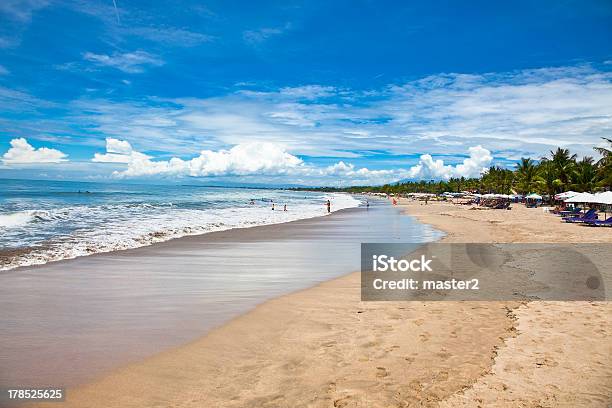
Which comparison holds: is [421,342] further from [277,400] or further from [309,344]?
[277,400]

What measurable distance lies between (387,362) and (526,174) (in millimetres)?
82356

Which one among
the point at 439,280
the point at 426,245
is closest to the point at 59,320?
the point at 439,280

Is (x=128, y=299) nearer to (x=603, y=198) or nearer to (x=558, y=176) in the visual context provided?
(x=603, y=198)

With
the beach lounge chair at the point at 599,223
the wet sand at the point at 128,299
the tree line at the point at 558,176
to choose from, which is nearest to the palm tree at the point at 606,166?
the tree line at the point at 558,176

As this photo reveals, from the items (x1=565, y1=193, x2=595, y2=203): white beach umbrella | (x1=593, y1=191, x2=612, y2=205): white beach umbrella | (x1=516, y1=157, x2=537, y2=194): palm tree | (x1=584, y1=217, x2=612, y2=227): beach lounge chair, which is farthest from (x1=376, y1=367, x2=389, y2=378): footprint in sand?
(x1=516, y1=157, x2=537, y2=194): palm tree

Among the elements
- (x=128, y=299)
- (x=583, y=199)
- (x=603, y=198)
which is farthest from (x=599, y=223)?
(x=128, y=299)

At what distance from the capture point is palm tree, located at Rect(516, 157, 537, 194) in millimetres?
72688

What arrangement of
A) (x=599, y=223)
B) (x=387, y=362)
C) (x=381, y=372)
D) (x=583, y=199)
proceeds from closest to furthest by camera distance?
(x=381, y=372)
(x=387, y=362)
(x=599, y=223)
(x=583, y=199)

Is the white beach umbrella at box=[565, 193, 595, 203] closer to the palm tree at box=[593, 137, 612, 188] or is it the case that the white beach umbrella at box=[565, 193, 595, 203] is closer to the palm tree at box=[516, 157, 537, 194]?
the palm tree at box=[593, 137, 612, 188]

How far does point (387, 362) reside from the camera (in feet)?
17.9

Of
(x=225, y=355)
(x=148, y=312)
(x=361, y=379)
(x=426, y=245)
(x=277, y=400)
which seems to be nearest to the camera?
(x=277, y=400)

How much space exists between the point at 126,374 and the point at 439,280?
8.10m

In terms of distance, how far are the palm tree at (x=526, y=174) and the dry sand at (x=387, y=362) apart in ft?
245

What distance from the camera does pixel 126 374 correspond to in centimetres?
527
